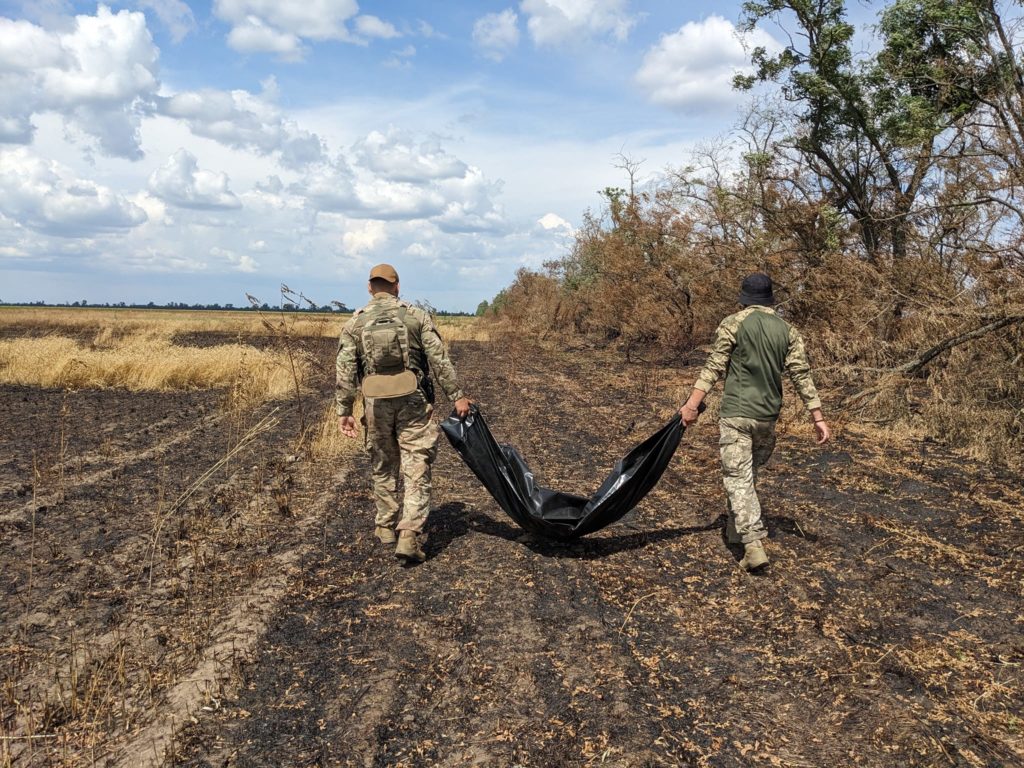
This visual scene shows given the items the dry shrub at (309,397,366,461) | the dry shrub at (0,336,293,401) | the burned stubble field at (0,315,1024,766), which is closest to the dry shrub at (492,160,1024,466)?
the burned stubble field at (0,315,1024,766)

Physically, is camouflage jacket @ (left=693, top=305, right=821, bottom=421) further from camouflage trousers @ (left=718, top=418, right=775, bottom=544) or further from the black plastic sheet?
the black plastic sheet

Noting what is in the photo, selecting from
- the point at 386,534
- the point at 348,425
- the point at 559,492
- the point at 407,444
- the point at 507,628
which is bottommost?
the point at 507,628

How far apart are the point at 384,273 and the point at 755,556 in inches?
131

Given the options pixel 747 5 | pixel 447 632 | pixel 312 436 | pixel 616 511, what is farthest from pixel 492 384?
pixel 447 632

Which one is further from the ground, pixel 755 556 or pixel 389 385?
pixel 389 385

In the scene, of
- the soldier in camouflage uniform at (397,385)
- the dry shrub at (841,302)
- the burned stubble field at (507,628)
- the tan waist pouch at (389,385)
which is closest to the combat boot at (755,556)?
the burned stubble field at (507,628)

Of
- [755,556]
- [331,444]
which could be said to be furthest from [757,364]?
[331,444]

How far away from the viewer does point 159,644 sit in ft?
13.8

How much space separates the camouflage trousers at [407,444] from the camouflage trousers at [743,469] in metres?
2.12

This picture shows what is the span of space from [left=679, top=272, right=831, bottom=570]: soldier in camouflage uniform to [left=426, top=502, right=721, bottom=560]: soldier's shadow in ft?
2.99

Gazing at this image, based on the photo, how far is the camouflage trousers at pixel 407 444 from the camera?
5336mm

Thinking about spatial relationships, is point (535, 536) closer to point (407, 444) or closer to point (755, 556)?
point (407, 444)

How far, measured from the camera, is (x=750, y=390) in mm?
5137

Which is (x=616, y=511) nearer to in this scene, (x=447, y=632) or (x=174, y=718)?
(x=447, y=632)
